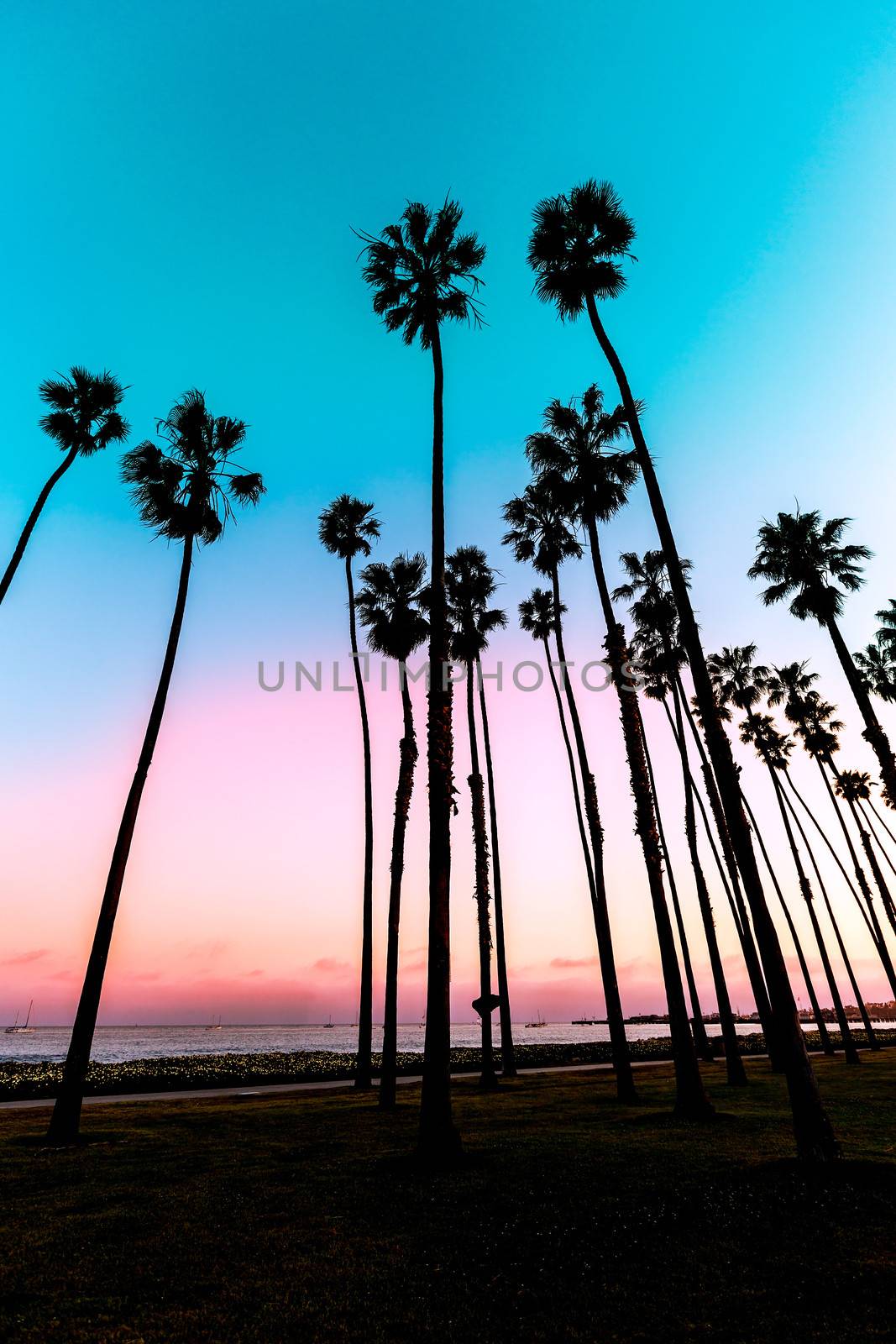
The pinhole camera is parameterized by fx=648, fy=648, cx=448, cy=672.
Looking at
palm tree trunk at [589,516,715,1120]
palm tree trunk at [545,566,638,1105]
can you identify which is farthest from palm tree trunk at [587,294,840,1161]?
palm tree trunk at [545,566,638,1105]

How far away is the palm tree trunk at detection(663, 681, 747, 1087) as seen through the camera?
23.2m

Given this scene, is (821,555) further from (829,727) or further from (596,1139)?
(596,1139)

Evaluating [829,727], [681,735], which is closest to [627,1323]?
[681,735]

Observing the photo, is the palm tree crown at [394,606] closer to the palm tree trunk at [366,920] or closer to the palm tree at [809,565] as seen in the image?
the palm tree trunk at [366,920]

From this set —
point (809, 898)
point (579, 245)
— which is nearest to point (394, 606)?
point (579, 245)

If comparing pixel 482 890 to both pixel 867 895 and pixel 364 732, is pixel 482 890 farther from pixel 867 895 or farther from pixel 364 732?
pixel 867 895

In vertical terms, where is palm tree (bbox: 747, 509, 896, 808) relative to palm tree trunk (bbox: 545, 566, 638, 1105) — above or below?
above

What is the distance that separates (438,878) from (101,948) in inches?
368

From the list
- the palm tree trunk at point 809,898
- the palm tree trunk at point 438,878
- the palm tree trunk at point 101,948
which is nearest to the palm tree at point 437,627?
the palm tree trunk at point 438,878

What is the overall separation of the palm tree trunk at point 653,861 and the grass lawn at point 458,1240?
1.89 m

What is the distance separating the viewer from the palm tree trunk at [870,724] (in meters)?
23.6

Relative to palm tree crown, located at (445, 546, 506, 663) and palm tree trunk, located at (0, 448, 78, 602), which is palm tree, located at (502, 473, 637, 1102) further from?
palm tree trunk, located at (0, 448, 78, 602)

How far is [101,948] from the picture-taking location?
16.1 meters

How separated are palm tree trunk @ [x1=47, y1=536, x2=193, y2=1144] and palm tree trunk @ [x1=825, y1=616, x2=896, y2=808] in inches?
917
